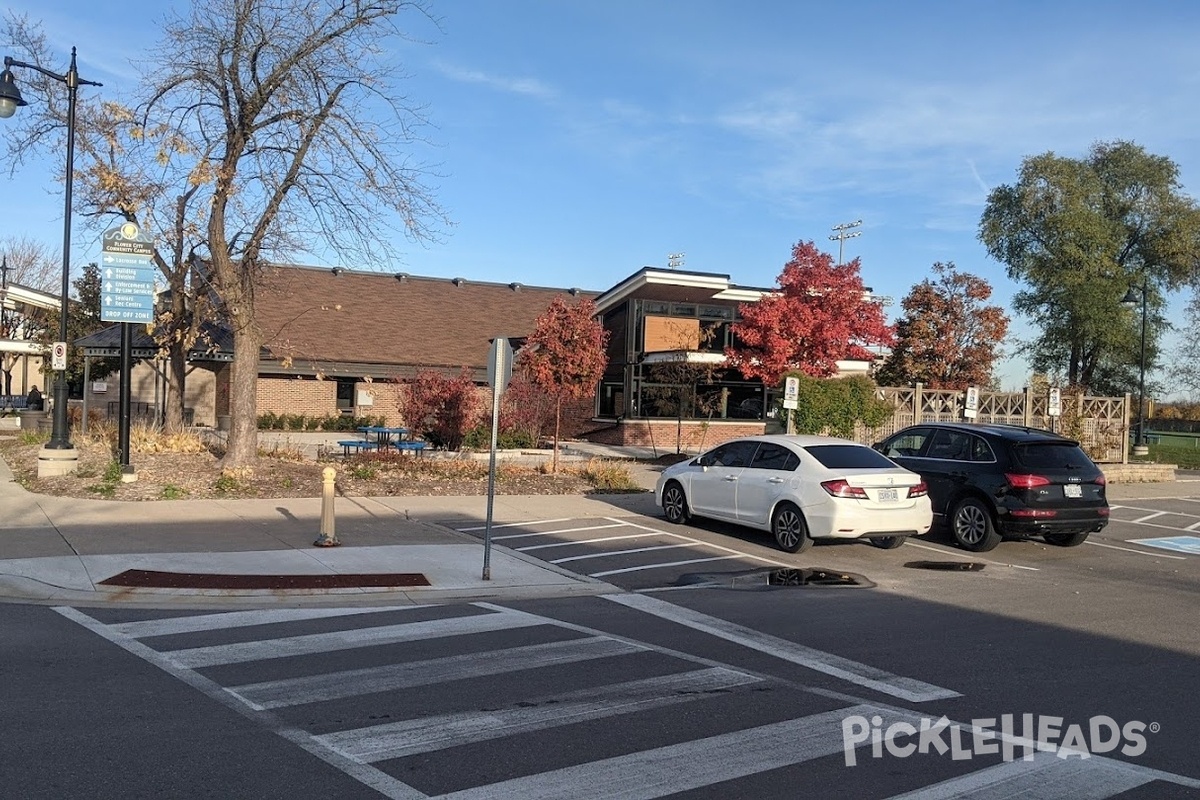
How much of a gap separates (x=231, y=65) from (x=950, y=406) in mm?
19554

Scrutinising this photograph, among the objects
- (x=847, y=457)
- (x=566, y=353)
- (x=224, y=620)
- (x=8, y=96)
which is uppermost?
(x=8, y=96)

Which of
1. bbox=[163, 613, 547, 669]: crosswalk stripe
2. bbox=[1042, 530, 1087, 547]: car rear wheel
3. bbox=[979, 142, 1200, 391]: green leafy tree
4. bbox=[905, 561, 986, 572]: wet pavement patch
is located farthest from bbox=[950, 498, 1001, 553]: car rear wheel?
bbox=[979, 142, 1200, 391]: green leafy tree

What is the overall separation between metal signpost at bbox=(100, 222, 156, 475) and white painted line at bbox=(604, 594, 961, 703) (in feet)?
39.5

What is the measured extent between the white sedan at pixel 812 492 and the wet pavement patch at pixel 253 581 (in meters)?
5.00

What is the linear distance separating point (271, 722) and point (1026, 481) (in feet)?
35.3

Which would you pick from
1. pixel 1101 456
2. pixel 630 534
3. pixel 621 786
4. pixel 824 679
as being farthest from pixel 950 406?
pixel 621 786

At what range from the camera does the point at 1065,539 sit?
587 inches

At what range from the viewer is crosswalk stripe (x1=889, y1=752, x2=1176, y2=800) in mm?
5176

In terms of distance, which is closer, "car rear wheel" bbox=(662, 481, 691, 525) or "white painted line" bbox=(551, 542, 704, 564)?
"white painted line" bbox=(551, 542, 704, 564)

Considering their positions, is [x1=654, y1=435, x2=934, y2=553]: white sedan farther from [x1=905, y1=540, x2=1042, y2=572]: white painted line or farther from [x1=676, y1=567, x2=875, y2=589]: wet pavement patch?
[x1=676, y1=567, x2=875, y2=589]: wet pavement patch

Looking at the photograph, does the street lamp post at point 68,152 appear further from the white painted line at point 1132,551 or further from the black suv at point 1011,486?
the white painted line at point 1132,551

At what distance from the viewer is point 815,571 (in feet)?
40.3

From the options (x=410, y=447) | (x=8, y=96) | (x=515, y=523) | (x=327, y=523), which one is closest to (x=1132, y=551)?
(x=515, y=523)

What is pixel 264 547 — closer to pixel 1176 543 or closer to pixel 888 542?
pixel 888 542
